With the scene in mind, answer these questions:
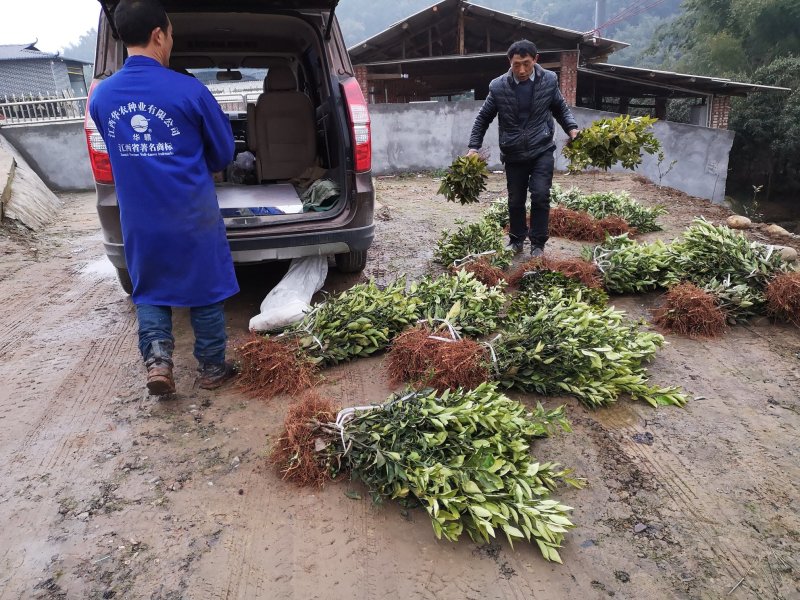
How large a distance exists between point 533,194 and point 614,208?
2.18 m

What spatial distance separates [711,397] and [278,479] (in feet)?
7.51

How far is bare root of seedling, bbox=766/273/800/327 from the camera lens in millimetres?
3748

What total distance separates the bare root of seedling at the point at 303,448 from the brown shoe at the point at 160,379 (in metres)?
0.77

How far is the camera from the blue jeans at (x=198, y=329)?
3027mm

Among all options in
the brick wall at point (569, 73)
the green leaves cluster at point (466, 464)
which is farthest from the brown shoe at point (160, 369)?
the brick wall at point (569, 73)

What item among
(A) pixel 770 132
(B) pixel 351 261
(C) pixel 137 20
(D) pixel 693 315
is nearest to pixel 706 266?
(D) pixel 693 315

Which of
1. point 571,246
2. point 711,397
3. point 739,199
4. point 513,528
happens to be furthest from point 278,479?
point 739,199

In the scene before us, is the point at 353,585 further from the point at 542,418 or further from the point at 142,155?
the point at 142,155

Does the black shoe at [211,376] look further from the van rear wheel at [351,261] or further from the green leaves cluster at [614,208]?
the green leaves cluster at [614,208]

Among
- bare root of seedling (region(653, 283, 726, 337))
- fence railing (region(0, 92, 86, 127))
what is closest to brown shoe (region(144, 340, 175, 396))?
bare root of seedling (region(653, 283, 726, 337))

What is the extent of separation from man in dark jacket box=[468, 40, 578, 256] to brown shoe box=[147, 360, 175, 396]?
134 inches

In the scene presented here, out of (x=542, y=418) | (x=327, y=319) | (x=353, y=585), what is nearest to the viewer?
(x=353, y=585)

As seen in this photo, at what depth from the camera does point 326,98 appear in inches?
189

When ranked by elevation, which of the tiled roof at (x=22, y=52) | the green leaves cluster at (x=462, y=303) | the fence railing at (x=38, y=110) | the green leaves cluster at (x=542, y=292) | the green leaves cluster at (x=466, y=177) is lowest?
the green leaves cluster at (x=542, y=292)
